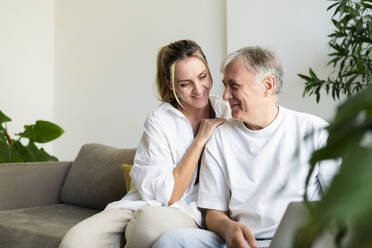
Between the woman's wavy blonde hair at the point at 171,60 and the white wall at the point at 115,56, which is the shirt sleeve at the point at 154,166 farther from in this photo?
the white wall at the point at 115,56

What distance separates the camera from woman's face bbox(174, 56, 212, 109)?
6.12ft

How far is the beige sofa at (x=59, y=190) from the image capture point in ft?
8.17

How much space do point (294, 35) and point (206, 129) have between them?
156cm

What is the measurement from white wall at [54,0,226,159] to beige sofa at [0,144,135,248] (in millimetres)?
1064

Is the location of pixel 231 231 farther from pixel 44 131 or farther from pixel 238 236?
pixel 44 131

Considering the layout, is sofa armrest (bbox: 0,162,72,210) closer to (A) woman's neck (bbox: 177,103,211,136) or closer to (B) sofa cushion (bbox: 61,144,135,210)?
(B) sofa cushion (bbox: 61,144,135,210)

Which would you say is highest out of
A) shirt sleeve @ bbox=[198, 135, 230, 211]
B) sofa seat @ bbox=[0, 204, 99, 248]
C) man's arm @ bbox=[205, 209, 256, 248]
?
shirt sleeve @ bbox=[198, 135, 230, 211]

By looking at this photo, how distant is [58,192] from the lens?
3107 mm

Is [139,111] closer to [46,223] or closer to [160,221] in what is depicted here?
[46,223]

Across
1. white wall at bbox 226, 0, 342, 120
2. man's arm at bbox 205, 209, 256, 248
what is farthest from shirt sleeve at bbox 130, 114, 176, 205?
white wall at bbox 226, 0, 342, 120

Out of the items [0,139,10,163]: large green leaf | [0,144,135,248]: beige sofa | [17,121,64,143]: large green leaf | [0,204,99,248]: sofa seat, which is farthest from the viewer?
[17,121,64,143]: large green leaf

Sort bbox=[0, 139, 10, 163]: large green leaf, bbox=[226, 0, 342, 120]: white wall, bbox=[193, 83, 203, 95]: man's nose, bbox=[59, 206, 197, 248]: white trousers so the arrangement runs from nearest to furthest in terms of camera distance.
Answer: bbox=[59, 206, 197, 248]: white trousers
bbox=[193, 83, 203, 95]: man's nose
bbox=[226, 0, 342, 120]: white wall
bbox=[0, 139, 10, 163]: large green leaf

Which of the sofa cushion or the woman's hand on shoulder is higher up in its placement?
the woman's hand on shoulder

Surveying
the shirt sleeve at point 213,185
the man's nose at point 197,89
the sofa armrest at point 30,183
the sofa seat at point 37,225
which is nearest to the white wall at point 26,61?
the sofa armrest at point 30,183
